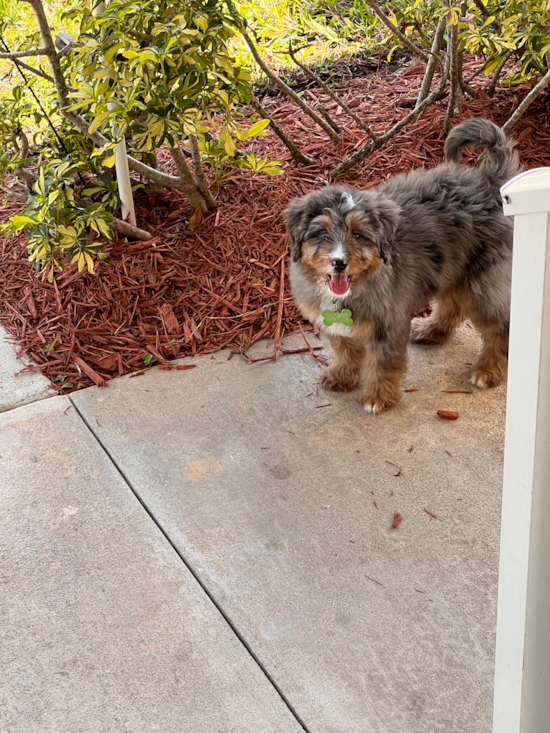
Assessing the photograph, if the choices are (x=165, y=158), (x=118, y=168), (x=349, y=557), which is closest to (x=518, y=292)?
(x=349, y=557)

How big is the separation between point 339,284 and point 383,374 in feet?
1.98

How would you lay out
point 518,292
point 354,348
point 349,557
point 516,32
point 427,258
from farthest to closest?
point 516,32 < point 354,348 < point 427,258 < point 349,557 < point 518,292

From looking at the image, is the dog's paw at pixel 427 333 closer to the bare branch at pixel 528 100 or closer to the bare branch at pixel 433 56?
the bare branch at pixel 528 100

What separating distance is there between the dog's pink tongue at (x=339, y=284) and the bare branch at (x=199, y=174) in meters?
1.74

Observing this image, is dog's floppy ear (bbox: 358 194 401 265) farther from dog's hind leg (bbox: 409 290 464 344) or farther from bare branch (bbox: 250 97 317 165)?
bare branch (bbox: 250 97 317 165)

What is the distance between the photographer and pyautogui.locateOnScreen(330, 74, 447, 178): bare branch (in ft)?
16.7

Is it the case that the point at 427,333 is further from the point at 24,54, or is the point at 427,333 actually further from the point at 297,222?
the point at 24,54

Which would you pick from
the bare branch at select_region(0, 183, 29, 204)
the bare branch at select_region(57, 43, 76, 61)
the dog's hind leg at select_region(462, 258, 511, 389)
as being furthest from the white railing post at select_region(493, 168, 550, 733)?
the bare branch at select_region(0, 183, 29, 204)

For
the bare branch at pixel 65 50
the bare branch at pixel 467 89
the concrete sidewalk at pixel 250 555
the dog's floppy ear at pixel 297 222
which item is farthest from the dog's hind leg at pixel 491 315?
the bare branch at pixel 65 50

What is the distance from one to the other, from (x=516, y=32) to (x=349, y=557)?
335cm

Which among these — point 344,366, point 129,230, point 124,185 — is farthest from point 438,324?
point 124,185

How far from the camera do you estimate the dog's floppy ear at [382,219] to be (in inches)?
125

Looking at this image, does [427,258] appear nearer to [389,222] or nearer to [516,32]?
[389,222]

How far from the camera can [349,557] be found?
2867mm
